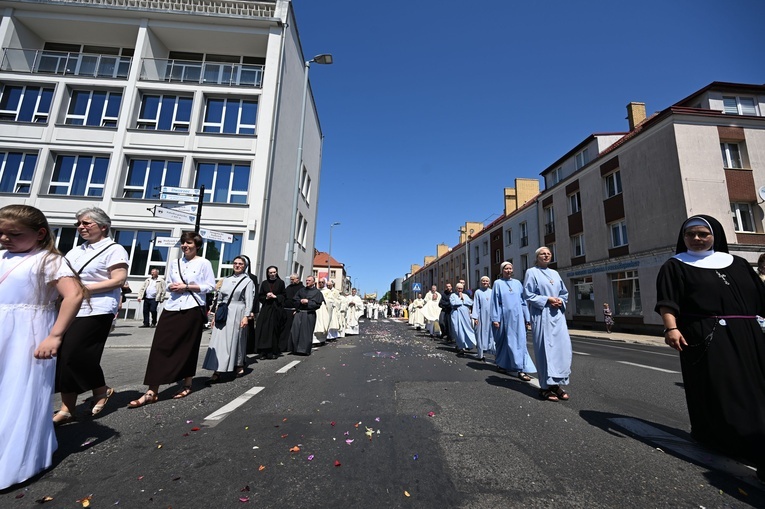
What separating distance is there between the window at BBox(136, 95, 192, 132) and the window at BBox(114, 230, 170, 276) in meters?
5.60

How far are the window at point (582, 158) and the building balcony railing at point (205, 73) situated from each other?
23.2m

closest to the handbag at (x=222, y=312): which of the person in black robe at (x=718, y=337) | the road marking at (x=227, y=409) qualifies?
the road marking at (x=227, y=409)

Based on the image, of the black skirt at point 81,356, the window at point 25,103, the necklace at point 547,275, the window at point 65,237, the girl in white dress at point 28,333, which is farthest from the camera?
the window at point 25,103

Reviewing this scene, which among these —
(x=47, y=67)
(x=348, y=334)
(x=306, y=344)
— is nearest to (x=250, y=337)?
(x=306, y=344)

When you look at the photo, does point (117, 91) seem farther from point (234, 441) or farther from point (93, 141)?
point (234, 441)

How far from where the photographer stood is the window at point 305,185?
2297 cm

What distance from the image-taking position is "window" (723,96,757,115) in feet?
63.7

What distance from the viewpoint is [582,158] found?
2614 cm

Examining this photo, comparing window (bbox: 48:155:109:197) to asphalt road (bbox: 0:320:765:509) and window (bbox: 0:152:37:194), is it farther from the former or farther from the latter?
asphalt road (bbox: 0:320:765:509)

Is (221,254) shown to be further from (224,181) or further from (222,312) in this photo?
(222,312)

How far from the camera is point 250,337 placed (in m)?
6.88

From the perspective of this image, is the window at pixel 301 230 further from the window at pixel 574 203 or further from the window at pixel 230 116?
the window at pixel 574 203

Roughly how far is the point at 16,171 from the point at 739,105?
39149 mm

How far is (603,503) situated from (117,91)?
24474mm
